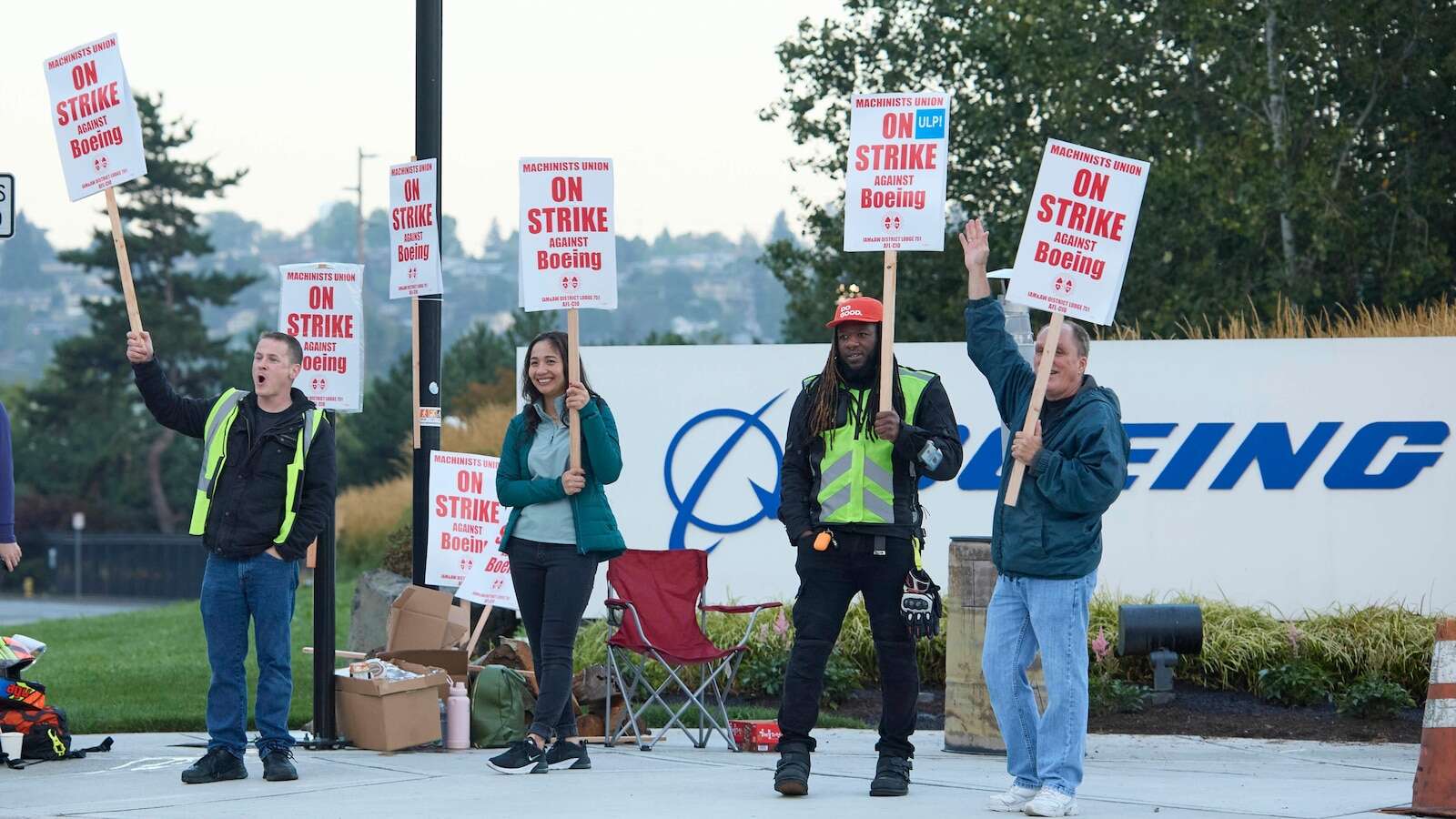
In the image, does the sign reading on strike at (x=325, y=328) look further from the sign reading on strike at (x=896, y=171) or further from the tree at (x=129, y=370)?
the tree at (x=129, y=370)

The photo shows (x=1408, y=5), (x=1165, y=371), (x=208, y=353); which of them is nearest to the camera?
(x=1165, y=371)

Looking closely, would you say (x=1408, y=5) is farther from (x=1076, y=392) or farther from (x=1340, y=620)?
(x=1076, y=392)

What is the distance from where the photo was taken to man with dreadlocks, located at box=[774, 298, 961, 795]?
7.39 m

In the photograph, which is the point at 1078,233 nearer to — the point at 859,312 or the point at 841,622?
the point at 859,312

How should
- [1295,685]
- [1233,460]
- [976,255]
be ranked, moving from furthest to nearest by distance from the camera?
1. [1233,460]
2. [1295,685]
3. [976,255]

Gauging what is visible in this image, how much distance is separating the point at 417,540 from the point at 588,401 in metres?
2.43

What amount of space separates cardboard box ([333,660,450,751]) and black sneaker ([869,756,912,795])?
2.49 meters

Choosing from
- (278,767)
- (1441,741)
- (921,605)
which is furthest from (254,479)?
(1441,741)

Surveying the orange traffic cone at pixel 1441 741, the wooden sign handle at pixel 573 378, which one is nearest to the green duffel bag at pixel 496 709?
the wooden sign handle at pixel 573 378

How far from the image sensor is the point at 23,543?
68562 mm

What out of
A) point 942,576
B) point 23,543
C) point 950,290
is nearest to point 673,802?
point 942,576

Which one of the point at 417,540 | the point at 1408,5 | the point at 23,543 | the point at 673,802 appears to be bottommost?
the point at 23,543

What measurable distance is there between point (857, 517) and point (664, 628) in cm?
261

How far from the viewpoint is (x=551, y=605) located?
8234 millimetres
